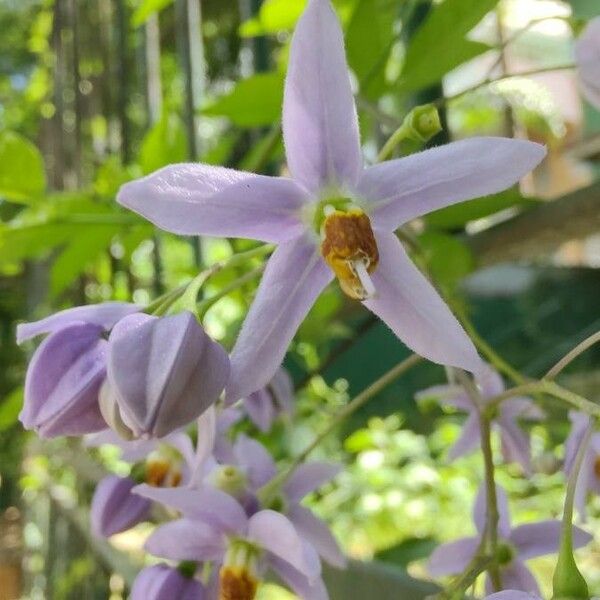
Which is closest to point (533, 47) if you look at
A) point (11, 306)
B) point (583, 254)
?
point (583, 254)

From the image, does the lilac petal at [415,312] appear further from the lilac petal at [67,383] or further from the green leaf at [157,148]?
the green leaf at [157,148]

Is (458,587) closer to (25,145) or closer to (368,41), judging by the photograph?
(368,41)

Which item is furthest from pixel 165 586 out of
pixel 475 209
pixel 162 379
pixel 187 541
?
pixel 475 209

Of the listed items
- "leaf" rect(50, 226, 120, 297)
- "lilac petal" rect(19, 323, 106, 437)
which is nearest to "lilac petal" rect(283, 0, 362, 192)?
"lilac petal" rect(19, 323, 106, 437)

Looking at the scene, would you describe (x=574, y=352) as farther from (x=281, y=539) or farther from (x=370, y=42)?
(x=370, y=42)

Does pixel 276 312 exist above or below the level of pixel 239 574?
above

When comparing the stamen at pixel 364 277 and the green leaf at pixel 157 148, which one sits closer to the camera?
the stamen at pixel 364 277

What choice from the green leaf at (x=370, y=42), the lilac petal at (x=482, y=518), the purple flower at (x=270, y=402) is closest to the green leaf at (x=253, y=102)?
the green leaf at (x=370, y=42)
